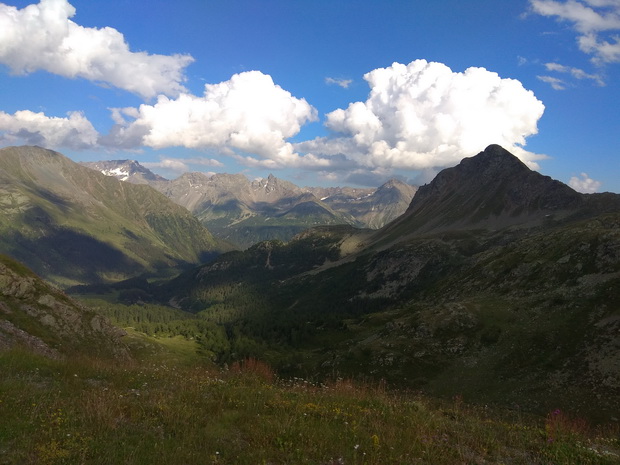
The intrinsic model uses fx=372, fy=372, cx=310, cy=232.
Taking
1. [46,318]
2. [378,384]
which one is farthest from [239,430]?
[46,318]

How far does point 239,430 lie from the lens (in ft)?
41.0

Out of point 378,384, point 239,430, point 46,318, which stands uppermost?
point 239,430

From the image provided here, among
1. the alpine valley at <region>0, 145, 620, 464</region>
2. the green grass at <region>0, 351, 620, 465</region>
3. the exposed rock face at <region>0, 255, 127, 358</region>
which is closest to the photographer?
the green grass at <region>0, 351, 620, 465</region>

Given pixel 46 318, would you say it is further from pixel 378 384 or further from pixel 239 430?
pixel 239 430

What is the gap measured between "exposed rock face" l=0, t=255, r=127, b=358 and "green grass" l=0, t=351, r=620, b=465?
41528 mm

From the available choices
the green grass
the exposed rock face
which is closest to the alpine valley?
the green grass

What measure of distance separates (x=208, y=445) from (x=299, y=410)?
4199mm

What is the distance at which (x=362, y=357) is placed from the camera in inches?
3209

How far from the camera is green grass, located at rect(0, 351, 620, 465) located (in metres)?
10.4

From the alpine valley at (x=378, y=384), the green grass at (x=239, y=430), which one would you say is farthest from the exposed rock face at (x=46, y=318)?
the green grass at (x=239, y=430)

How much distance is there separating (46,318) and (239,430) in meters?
63.6

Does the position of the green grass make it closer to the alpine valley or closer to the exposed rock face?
the alpine valley

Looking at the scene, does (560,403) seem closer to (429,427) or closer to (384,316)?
(429,427)

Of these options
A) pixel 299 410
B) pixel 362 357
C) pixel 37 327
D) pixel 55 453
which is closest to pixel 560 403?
pixel 362 357
